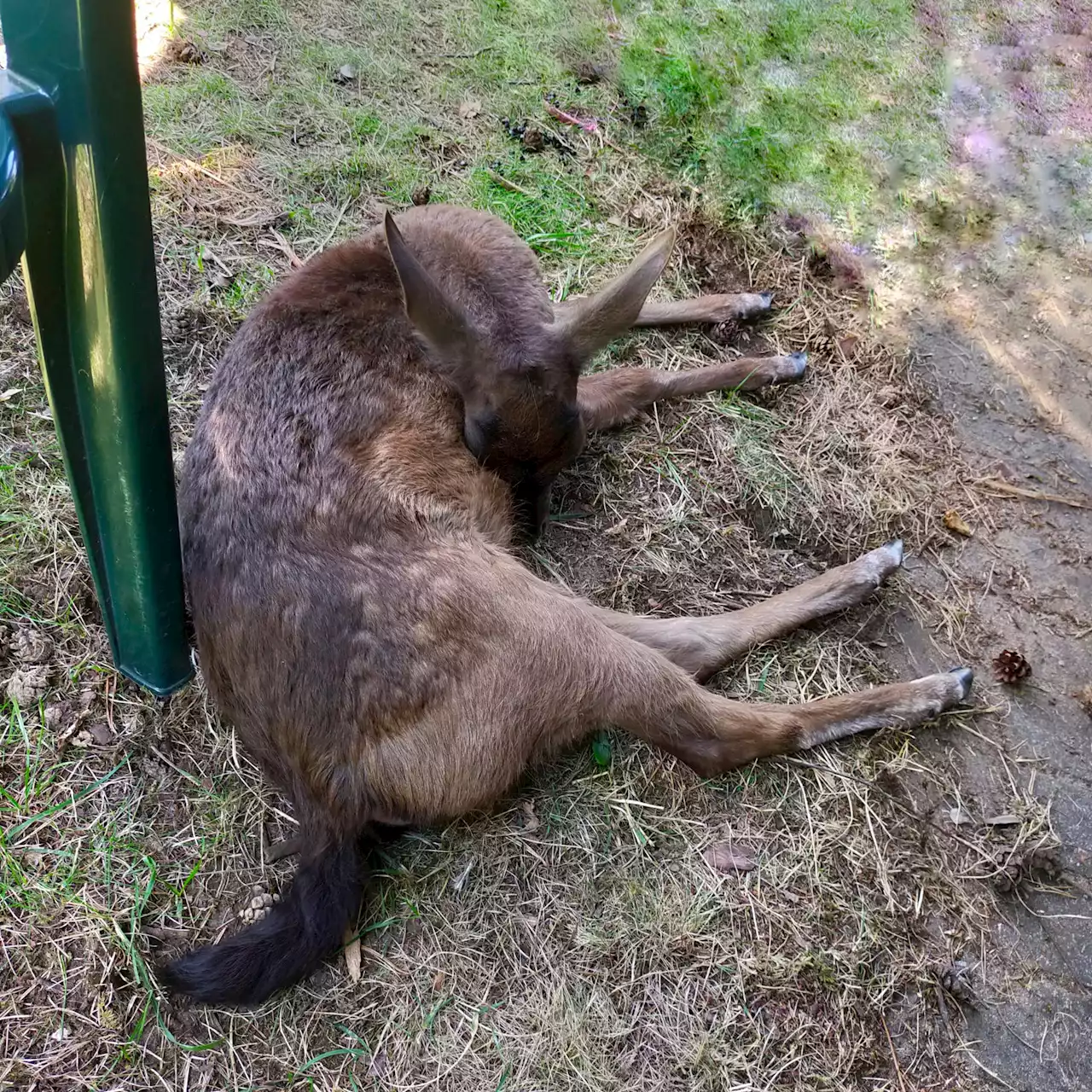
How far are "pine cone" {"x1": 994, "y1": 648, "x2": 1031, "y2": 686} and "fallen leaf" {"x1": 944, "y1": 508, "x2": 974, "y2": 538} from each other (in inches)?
23.0

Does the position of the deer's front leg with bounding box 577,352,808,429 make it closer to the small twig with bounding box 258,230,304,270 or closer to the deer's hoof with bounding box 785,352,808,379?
the deer's hoof with bounding box 785,352,808,379

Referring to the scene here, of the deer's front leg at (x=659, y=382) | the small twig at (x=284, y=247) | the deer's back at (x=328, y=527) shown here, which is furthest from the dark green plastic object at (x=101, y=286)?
the small twig at (x=284, y=247)

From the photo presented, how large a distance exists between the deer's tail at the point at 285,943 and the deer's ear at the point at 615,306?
74.8 inches

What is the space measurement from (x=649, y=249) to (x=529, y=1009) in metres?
2.51

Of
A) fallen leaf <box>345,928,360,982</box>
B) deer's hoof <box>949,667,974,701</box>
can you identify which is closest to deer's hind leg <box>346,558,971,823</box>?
deer's hoof <box>949,667,974,701</box>

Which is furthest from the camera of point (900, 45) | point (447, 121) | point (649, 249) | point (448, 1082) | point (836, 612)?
point (900, 45)

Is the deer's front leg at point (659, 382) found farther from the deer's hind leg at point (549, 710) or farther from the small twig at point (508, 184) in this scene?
the small twig at point (508, 184)

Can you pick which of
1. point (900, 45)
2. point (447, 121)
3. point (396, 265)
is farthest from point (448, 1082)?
point (900, 45)

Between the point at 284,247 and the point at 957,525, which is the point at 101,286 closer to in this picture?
the point at 284,247

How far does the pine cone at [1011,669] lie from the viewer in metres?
3.32

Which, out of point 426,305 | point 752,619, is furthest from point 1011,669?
point 426,305

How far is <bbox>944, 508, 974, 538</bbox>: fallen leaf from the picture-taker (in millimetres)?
3732

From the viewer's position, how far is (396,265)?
2.79m

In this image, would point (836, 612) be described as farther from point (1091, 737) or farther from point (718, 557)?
point (1091, 737)
